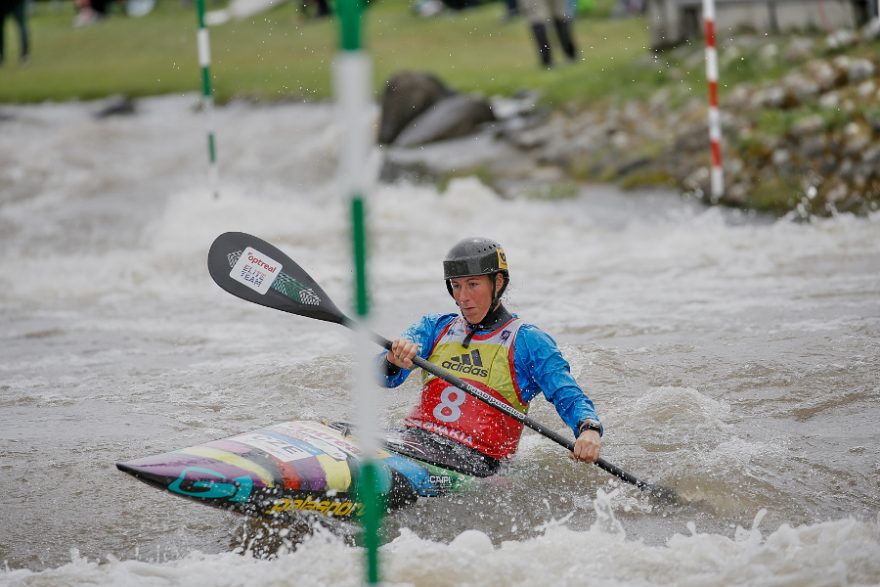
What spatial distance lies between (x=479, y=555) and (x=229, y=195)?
9.00 meters

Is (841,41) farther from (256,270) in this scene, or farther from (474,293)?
(256,270)

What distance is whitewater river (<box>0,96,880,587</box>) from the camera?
4219 millimetres

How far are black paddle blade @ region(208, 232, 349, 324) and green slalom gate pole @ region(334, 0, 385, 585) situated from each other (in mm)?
1165

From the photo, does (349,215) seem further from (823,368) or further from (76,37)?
(76,37)

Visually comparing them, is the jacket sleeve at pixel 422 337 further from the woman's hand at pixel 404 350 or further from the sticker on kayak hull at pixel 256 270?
the sticker on kayak hull at pixel 256 270

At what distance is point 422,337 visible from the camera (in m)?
5.08

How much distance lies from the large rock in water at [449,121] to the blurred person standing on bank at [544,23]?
1.32m

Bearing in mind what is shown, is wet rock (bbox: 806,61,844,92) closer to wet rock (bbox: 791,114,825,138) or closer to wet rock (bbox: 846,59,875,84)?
wet rock (bbox: 846,59,875,84)

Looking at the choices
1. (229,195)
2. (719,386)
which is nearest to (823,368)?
(719,386)

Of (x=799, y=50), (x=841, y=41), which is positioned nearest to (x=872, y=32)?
(x=841, y=41)

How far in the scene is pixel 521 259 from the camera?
979cm

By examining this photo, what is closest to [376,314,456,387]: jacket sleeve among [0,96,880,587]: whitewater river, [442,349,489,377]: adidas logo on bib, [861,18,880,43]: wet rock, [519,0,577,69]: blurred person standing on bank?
[442,349,489,377]: adidas logo on bib

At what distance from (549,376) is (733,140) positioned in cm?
675

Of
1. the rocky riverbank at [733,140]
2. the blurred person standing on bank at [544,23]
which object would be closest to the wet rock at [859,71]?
the rocky riverbank at [733,140]
